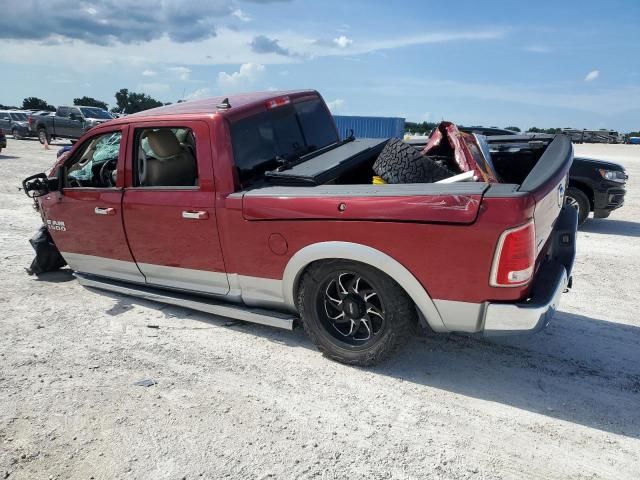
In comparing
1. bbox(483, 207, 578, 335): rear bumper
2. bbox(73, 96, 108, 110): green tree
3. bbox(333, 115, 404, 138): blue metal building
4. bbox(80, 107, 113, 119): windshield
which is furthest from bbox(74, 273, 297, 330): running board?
bbox(73, 96, 108, 110): green tree

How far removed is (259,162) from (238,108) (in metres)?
0.45

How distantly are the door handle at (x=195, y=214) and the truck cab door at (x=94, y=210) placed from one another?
2.62 ft

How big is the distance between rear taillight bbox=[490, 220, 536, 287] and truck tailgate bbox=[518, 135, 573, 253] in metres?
0.13

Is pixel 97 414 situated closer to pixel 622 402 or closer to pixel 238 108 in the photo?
pixel 238 108

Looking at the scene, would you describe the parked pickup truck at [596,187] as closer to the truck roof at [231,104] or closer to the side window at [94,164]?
the truck roof at [231,104]

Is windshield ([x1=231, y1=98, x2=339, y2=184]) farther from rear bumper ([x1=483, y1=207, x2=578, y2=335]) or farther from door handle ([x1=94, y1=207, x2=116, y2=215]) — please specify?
rear bumper ([x1=483, y1=207, x2=578, y2=335])

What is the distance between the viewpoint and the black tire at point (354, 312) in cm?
331

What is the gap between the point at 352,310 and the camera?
11.5ft

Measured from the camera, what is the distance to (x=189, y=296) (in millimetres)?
4547

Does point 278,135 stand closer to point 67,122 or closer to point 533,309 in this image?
point 533,309

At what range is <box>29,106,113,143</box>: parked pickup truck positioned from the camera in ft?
80.8

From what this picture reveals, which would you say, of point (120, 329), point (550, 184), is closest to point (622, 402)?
point (550, 184)

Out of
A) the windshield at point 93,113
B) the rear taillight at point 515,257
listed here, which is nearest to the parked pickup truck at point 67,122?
the windshield at point 93,113

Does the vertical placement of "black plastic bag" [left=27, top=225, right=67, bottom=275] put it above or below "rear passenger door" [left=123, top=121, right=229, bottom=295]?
below
